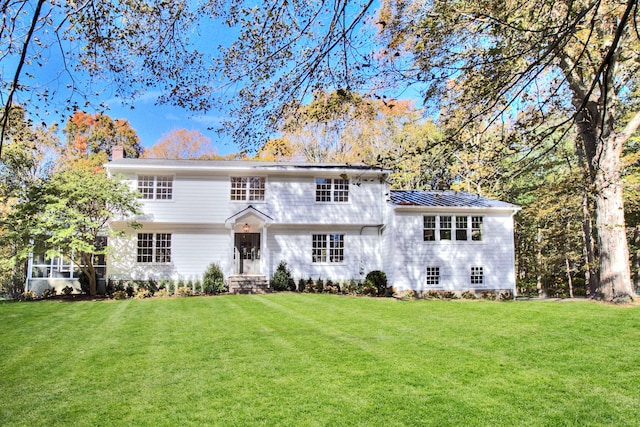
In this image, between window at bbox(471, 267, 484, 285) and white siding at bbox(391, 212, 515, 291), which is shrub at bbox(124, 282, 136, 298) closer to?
white siding at bbox(391, 212, 515, 291)

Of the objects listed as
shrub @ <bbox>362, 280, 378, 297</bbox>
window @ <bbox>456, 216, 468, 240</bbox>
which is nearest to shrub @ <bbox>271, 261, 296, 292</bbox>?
shrub @ <bbox>362, 280, 378, 297</bbox>

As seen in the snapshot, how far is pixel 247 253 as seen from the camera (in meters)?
20.7

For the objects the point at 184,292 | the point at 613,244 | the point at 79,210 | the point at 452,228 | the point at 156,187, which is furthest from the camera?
the point at 452,228

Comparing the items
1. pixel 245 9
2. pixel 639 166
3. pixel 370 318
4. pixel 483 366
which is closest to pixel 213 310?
pixel 370 318

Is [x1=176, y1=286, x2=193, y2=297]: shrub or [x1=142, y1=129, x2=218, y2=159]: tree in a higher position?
[x1=142, y1=129, x2=218, y2=159]: tree

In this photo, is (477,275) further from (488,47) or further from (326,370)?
(488,47)

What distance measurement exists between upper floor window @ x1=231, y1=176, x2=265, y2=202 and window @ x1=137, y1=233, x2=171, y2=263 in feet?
11.6

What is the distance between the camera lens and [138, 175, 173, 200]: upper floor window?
19.9 m

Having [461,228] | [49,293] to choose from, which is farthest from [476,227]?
[49,293]

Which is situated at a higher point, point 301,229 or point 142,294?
point 301,229

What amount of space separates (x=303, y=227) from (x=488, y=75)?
15614 millimetres

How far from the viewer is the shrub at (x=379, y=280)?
19219 mm

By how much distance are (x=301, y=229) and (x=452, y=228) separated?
6838mm

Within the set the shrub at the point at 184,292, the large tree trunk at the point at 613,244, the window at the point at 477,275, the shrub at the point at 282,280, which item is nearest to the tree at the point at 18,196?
the shrub at the point at 184,292
